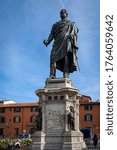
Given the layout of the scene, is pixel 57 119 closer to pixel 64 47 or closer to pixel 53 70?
pixel 53 70

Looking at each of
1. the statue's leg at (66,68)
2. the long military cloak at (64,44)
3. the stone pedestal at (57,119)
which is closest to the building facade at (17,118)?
the long military cloak at (64,44)

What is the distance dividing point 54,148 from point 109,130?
499 cm

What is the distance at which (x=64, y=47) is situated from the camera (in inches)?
727

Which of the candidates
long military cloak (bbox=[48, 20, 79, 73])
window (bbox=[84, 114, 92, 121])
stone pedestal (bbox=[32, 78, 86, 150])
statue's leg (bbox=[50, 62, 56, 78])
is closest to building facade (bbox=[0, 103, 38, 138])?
window (bbox=[84, 114, 92, 121])

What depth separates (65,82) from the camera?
17656 millimetres

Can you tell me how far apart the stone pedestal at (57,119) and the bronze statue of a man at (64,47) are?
1338mm

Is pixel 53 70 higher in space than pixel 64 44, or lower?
lower

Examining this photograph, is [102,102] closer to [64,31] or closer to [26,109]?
[64,31]

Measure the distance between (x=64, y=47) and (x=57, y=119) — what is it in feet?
13.7

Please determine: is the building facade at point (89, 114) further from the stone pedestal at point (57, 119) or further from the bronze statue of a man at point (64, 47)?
the stone pedestal at point (57, 119)

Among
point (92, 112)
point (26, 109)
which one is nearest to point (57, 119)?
point (92, 112)

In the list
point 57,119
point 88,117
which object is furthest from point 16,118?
point 57,119

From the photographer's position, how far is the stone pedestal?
53.4ft

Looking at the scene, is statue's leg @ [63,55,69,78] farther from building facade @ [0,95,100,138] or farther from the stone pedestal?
building facade @ [0,95,100,138]
